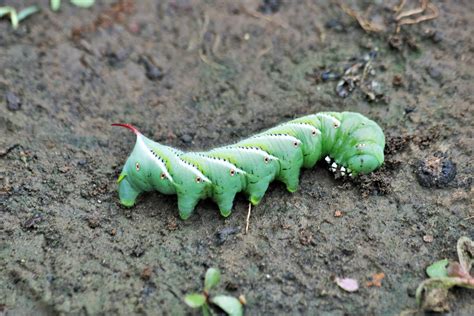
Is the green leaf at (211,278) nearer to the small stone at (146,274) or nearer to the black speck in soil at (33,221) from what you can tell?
the small stone at (146,274)

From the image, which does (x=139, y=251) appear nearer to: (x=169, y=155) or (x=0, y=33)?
(x=169, y=155)

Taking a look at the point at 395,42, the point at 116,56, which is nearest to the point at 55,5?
the point at 116,56

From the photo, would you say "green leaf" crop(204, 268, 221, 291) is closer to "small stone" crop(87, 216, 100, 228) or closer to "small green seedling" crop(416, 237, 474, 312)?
"small stone" crop(87, 216, 100, 228)

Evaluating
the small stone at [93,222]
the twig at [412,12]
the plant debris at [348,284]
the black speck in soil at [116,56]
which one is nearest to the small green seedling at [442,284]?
the plant debris at [348,284]

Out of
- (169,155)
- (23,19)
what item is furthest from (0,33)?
(169,155)

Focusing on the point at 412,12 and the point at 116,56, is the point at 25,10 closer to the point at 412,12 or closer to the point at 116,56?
the point at 116,56
